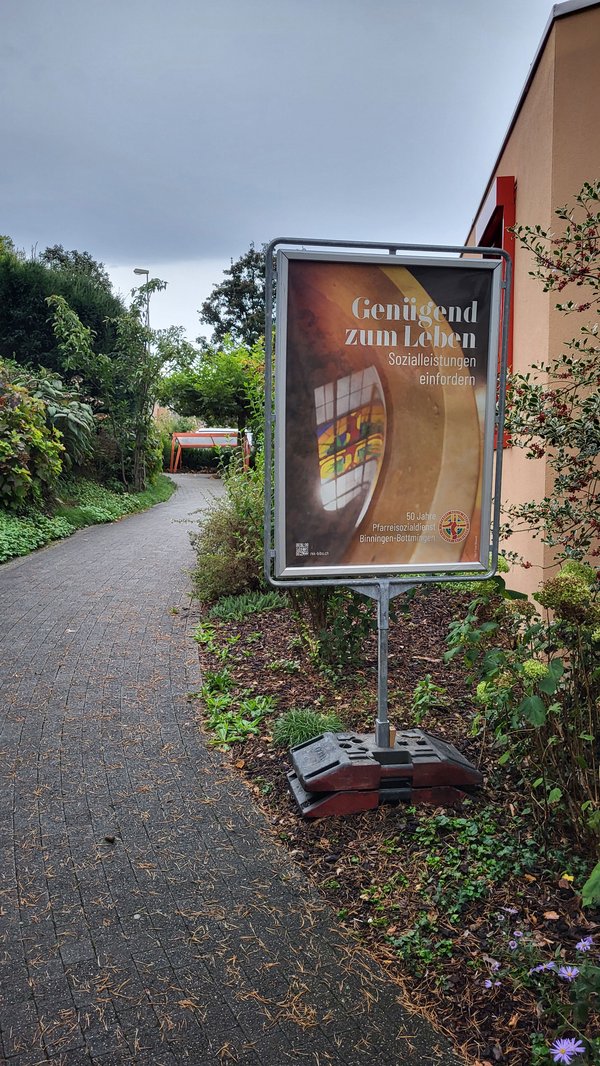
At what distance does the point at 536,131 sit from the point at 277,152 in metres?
5.02

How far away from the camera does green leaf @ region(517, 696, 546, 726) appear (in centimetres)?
255

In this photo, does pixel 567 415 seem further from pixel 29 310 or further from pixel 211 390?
pixel 211 390

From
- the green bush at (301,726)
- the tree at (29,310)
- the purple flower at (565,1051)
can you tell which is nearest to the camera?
the purple flower at (565,1051)

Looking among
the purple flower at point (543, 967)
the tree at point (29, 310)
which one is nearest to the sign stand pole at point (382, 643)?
the purple flower at point (543, 967)

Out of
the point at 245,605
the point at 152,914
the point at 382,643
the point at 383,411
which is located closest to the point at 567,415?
the point at 383,411

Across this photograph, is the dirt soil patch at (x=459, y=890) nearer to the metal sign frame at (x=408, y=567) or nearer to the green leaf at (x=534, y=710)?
the metal sign frame at (x=408, y=567)

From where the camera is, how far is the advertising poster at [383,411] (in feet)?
10.4

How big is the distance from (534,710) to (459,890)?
2.42 ft

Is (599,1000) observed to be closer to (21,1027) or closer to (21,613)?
(21,1027)

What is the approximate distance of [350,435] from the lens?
10.7 feet

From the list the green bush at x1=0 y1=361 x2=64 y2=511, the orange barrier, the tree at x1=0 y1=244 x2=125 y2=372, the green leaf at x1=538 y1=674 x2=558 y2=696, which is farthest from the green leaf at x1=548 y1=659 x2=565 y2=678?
the orange barrier

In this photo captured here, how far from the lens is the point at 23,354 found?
15.9 meters

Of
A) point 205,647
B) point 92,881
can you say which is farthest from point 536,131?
point 92,881

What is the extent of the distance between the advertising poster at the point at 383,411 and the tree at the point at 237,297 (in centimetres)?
4271
